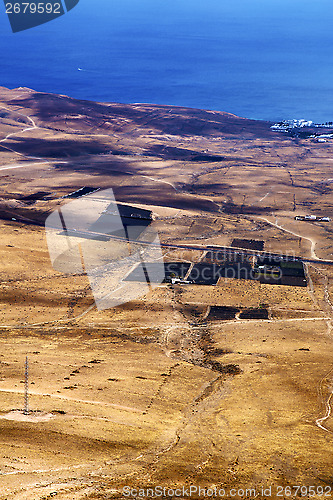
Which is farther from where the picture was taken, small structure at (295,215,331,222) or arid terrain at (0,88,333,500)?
small structure at (295,215,331,222)

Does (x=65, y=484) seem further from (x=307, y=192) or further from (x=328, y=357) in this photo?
(x=307, y=192)

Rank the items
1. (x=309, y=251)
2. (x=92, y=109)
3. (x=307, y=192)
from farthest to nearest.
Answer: (x=92, y=109), (x=307, y=192), (x=309, y=251)

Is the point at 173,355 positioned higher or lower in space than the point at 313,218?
higher

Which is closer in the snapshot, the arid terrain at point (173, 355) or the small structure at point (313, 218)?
the arid terrain at point (173, 355)

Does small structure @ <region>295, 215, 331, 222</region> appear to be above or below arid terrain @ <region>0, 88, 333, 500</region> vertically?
below

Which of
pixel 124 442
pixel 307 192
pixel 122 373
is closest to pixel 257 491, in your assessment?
pixel 124 442

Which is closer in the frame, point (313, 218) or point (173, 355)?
point (173, 355)

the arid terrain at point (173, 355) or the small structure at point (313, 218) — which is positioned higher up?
the arid terrain at point (173, 355)

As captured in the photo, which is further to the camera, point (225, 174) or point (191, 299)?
point (225, 174)
